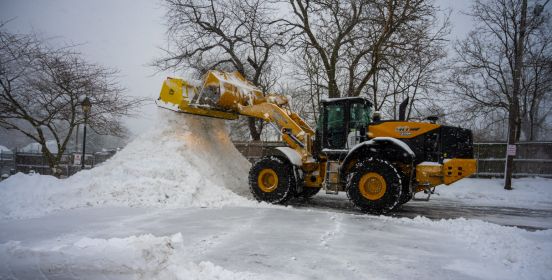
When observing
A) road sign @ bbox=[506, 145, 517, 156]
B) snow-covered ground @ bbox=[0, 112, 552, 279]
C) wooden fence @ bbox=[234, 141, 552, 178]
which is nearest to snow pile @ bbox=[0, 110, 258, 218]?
snow-covered ground @ bbox=[0, 112, 552, 279]

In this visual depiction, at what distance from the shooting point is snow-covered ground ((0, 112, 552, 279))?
13.0 ft

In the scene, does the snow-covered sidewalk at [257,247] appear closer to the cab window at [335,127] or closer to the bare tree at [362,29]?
the cab window at [335,127]

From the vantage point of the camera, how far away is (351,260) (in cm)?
459

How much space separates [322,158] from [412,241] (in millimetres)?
4335

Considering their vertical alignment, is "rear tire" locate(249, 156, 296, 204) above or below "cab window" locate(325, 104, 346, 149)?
below

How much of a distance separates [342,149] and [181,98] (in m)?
4.64

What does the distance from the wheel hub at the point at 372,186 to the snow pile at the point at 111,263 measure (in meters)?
4.88

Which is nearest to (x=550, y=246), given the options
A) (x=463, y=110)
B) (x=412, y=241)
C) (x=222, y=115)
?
(x=412, y=241)

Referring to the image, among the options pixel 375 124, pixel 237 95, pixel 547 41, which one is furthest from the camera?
pixel 547 41

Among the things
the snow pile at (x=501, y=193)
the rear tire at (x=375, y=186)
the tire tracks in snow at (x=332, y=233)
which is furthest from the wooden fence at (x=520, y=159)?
the tire tracks in snow at (x=332, y=233)

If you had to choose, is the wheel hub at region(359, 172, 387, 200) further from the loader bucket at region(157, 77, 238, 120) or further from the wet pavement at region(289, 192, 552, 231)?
the loader bucket at region(157, 77, 238, 120)

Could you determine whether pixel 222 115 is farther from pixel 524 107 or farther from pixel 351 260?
pixel 524 107

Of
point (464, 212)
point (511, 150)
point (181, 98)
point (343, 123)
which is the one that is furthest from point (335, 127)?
point (511, 150)

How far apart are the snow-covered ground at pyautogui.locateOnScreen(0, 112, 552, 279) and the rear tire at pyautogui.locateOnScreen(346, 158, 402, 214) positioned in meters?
0.40
